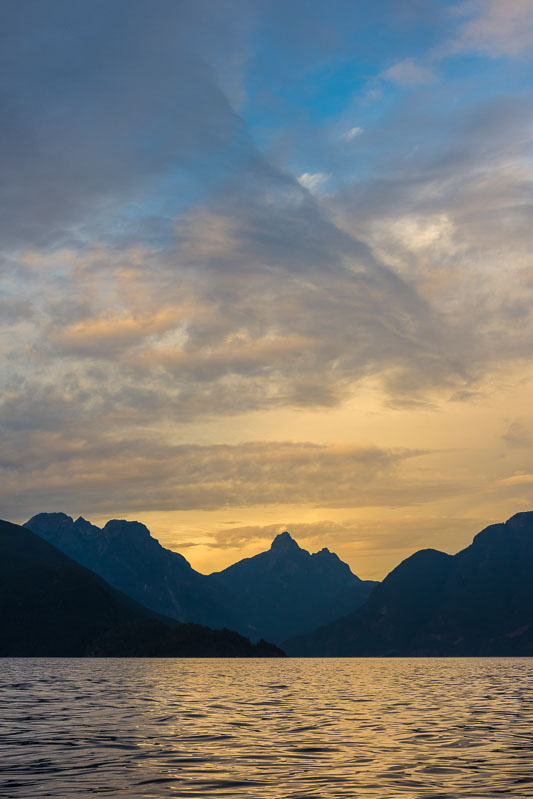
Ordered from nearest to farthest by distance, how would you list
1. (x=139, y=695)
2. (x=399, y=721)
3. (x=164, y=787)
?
(x=164, y=787)
(x=399, y=721)
(x=139, y=695)

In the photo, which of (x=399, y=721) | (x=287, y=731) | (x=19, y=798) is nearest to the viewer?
(x=19, y=798)

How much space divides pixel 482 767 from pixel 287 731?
19.9m

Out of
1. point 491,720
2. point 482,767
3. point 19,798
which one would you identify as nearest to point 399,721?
point 491,720

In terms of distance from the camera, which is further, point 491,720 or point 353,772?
point 491,720

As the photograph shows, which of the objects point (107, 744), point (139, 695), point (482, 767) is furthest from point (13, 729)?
point (139, 695)

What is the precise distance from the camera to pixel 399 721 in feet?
202

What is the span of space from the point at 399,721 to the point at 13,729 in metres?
A: 28.7

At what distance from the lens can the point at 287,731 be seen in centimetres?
5438

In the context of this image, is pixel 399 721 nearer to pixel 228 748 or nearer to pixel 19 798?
pixel 228 748

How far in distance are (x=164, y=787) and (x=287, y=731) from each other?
23.9 m

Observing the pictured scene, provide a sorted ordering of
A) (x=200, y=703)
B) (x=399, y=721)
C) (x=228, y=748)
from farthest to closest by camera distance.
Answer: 1. (x=200, y=703)
2. (x=399, y=721)
3. (x=228, y=748)

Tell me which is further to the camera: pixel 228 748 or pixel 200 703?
pixel 200 703

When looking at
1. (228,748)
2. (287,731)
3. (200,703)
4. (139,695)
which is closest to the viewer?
(228,748)

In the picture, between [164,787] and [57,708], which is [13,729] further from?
[164,787]
